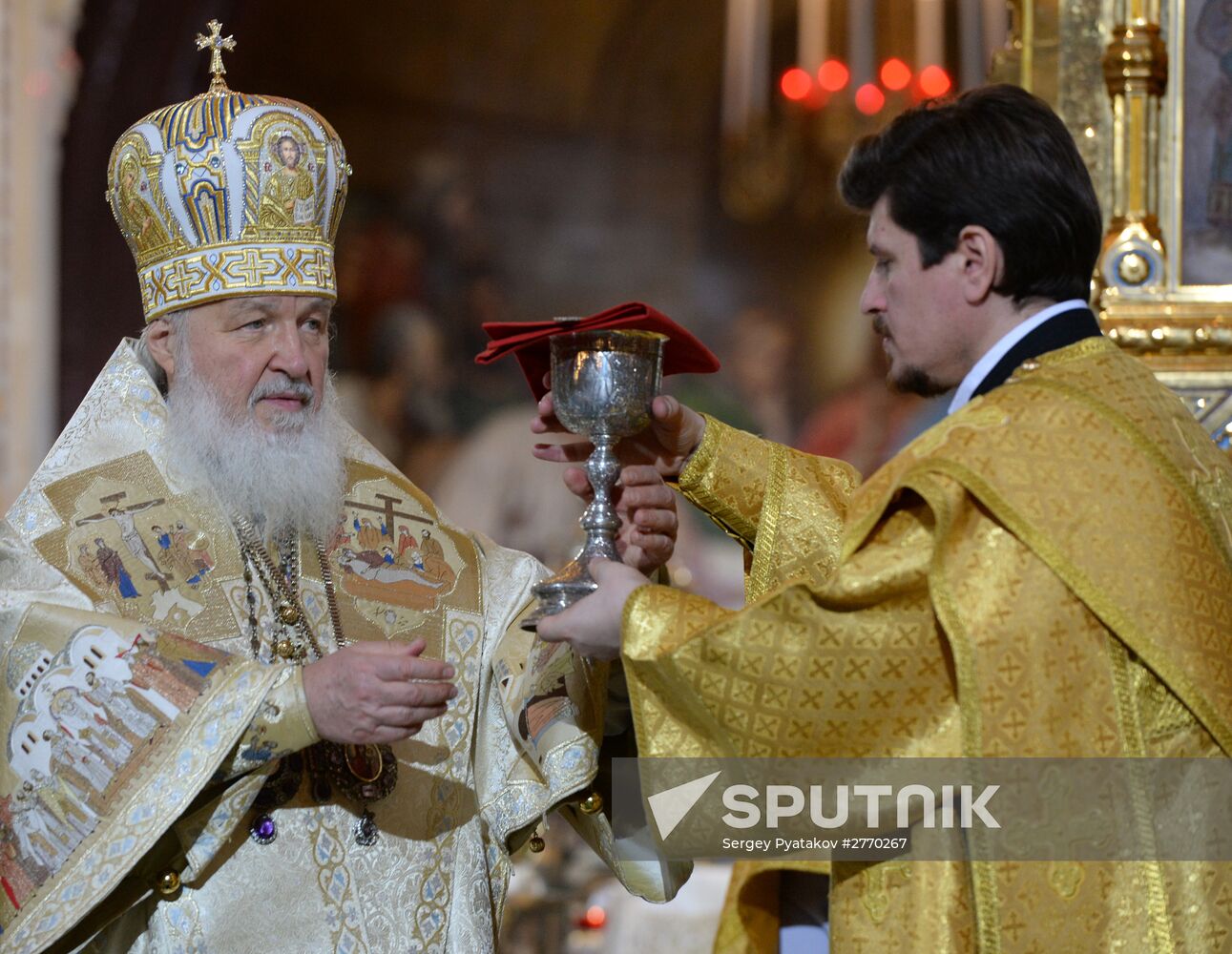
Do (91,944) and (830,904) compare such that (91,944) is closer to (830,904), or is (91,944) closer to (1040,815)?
(830,904)

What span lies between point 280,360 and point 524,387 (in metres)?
7.93

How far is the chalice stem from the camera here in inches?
125

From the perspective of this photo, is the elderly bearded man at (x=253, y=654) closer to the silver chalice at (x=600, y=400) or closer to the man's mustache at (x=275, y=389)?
the man's mustache at (x=275, y=389)

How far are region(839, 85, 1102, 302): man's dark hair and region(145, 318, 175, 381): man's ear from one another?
4.95 feet

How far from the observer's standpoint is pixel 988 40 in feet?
36.0

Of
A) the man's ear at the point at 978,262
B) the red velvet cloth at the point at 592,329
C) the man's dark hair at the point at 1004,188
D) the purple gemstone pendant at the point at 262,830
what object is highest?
the man's dark hair at the point at 1004,188

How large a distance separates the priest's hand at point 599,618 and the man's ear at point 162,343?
3.51 ft

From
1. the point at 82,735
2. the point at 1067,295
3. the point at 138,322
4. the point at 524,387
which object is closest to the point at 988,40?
the point at 524,387

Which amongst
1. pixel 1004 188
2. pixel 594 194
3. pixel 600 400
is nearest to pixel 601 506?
pixel 600 400

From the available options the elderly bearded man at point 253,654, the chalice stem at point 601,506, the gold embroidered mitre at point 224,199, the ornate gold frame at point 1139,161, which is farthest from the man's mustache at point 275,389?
the ornate gold frame at point 1139,161

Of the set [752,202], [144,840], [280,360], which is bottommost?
[144,840]

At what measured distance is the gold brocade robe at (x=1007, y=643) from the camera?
2.77 m

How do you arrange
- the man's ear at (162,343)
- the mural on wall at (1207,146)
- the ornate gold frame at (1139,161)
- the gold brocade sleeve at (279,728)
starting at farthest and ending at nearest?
1. the mural on wall at (1207,146)
2. the ornate gold frame at (1139,161)
3. the man's ear at (162,343)
4. the gold brocade sleeve at (279,728)

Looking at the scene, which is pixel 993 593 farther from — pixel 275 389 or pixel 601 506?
pixel 275 389
